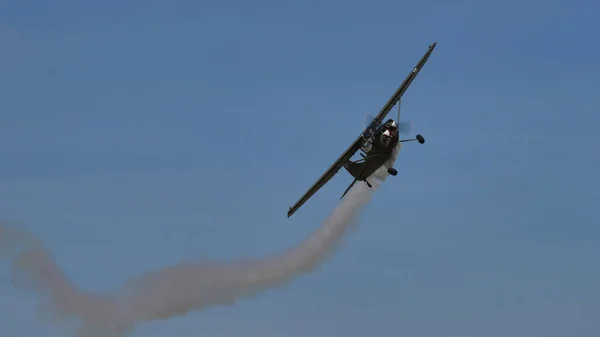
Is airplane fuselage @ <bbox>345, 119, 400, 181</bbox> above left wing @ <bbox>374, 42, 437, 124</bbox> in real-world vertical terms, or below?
below

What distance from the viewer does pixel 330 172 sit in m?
103

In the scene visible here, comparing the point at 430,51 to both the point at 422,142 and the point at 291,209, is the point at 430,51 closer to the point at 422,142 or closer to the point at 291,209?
the point at 422,142

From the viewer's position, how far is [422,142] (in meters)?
95.2

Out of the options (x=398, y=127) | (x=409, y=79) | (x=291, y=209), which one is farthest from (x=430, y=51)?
(x=291, y=209)

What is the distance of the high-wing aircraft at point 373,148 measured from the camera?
9681 cm

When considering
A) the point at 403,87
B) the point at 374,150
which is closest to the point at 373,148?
the point at 374,150

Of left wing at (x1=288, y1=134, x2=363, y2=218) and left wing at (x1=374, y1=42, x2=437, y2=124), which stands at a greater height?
left wing at (x1=374, y1=42, x2=437, y2=124)

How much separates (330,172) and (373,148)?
5.65 meters

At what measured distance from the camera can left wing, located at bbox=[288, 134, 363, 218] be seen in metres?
100

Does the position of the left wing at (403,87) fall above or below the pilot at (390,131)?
above

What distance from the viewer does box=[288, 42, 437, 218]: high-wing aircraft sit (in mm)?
96812

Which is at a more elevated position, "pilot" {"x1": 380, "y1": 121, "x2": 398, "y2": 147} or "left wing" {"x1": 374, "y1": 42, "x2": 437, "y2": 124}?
"left wing" {"x1": 374, "y1": 42, "x2": 437, "y2": 124}

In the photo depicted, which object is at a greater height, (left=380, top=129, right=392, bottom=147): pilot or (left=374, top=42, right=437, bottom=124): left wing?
(left=374, top=42, right=437, bottom=124): left wing

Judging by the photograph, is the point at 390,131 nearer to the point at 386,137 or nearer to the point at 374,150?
the point at 386,137
